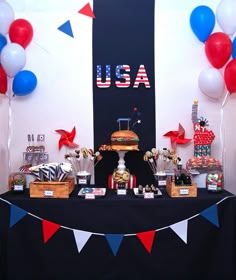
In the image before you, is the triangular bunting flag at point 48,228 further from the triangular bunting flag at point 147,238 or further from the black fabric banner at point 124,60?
the black fabric banner at point 124,60

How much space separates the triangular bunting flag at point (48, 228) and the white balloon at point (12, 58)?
3.82ft

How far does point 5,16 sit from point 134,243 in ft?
6.21

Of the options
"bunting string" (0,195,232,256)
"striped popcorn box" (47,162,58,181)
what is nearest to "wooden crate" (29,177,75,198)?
"striped popcorn box" (47,162,58,181)

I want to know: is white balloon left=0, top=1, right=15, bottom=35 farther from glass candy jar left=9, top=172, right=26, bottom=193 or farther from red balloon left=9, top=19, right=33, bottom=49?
glass candy jar left=9, top=172, right=26, bottom=193

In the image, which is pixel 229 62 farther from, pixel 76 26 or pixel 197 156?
pixel 76 26

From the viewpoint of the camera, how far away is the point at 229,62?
2.27 meters

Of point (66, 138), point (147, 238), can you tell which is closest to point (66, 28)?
point (66, 138)

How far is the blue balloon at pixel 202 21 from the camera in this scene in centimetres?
228

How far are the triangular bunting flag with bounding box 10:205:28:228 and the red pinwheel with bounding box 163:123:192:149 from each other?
1.20 meters

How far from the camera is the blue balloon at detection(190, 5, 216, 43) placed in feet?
7.48

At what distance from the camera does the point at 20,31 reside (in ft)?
7.73

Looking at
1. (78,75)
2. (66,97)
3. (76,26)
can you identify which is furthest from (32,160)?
(76,26)

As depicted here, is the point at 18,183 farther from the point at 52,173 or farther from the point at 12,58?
the point at 12,58

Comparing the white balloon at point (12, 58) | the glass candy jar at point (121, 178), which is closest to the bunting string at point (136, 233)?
the glass candy jar at point (121, 178)
